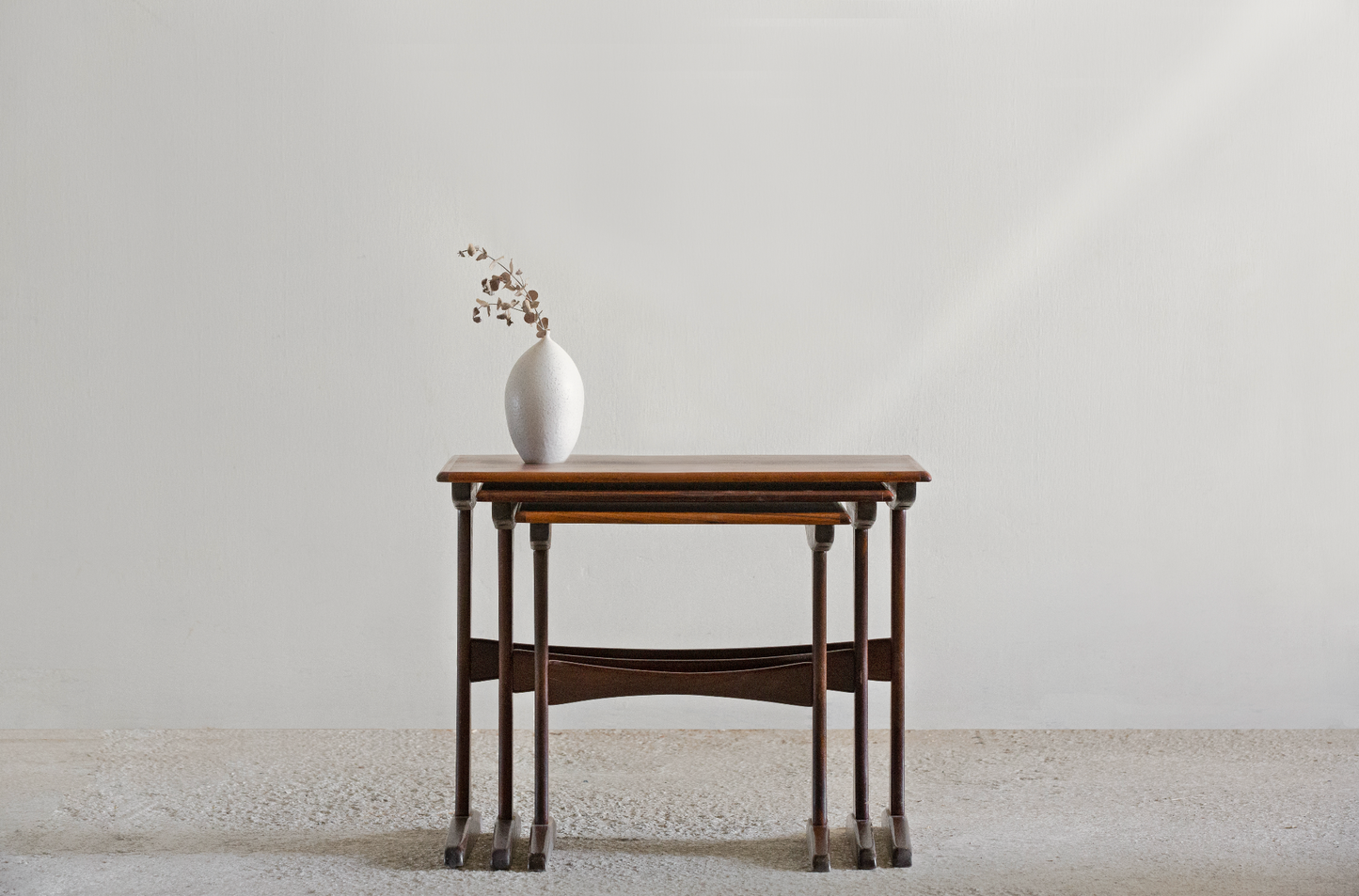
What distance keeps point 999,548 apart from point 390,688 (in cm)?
A: 178

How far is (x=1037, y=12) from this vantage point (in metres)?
3.36

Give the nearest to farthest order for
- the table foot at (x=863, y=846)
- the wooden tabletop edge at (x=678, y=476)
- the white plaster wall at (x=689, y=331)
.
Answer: the wooden tabletop edge at (x=678, y=476), the table foot at (x=863, y=846), the white plaster wall at (x=689, y=331)

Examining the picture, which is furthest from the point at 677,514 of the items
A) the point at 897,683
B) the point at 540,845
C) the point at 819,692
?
the point at 540,845

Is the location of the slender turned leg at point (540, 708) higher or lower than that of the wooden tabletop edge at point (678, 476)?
lower

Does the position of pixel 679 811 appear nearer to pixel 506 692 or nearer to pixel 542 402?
Answer: pixel 506 692

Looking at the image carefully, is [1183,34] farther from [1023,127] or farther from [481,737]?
[481,737]

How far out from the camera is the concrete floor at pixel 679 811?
2445mm

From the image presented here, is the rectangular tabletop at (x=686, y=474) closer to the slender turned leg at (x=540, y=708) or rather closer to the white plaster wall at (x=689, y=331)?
the slender turned leg at (x=540, y=708)

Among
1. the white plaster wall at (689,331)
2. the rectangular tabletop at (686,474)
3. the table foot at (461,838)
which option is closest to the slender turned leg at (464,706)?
the table foot at (461,838)

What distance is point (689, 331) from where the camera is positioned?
341 centimetres

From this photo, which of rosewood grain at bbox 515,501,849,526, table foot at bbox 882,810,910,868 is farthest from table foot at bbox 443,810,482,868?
table foot at bbox 882,810,910,868

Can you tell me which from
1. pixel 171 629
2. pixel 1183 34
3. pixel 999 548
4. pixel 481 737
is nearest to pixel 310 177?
pixel 171 629

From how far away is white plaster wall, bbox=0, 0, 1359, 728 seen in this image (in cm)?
337

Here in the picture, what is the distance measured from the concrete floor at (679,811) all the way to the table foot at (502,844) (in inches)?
1.3
